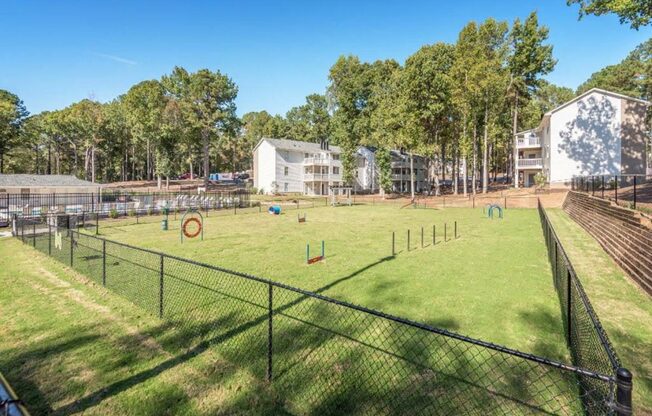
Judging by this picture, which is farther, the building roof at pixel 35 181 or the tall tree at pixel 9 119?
the tall tree at pixel 9 119

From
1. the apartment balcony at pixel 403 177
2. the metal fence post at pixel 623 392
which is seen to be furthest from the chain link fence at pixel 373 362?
the apartment balcony at pixel 403 177

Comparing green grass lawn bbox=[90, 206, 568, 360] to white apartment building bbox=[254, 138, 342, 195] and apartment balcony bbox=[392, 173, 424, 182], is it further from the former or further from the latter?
apartment balcony bbox=[392, 173, 424, 182]

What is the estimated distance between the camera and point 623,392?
2.35 meters

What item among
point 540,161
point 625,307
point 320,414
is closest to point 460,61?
point 540,161

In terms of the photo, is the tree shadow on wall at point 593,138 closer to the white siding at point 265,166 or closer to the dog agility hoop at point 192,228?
the white siding at point 265,166

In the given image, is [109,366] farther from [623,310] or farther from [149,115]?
[149,115]

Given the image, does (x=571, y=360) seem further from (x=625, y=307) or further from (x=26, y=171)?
(x=26, y=171)

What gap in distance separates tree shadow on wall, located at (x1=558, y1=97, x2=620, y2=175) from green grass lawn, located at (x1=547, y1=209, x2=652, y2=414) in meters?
29.7

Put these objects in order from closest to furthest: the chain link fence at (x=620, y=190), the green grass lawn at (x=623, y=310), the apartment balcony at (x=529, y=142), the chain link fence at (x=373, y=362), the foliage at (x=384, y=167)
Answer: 1. the chain link fence at (x=373, y=362)
2. the green grass lawn at (x=623, y=310)
3. the chain link fence at (x=620, y=190)
4. the apartment balcony at (x=529, y=142)
5. the foliage at (x=384, y=167)

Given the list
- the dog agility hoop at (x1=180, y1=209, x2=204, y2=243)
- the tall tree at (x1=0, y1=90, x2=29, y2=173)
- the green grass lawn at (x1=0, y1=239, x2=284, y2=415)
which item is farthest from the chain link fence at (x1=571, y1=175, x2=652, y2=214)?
the tall tree at (x1=0, y1=90, x2=29, y2=173)

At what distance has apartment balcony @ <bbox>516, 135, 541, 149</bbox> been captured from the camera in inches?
1925

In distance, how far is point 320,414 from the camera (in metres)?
4.31

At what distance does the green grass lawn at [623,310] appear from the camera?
5.06 meters

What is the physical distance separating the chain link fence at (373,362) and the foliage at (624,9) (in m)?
21.6
